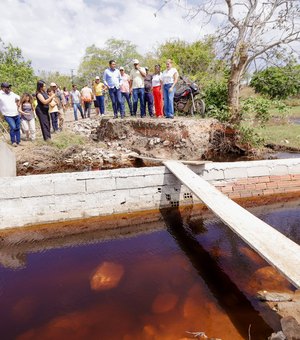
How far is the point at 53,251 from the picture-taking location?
417 cm

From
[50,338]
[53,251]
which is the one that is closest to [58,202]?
[53,251]

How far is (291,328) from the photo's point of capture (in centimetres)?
226

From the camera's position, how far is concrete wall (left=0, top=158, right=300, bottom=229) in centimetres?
A: 467

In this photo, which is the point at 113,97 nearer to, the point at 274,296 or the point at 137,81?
the point at 137,81

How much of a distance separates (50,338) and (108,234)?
213 cm

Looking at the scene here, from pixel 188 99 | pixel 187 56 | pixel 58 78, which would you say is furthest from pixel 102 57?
pixel 188 99

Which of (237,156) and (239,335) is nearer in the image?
(239,335)

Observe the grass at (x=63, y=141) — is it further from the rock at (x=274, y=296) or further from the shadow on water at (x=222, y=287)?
the rock at (x=274, y=296)

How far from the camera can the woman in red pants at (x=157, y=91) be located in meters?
8.19

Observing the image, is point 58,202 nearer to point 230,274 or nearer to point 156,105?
point 230,274

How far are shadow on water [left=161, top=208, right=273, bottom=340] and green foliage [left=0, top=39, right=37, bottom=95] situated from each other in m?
12.6

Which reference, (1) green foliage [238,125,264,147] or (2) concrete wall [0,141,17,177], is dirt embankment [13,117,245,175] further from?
(2) concrete wall [0,141,17,177]

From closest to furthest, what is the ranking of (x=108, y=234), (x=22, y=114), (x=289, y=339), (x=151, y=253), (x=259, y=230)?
(x=289, y=339) < (x=259, y=230) < (x=151, y=253) < (x=108, y=234) < (x=22, y=114)

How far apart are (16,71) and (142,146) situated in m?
10.4
